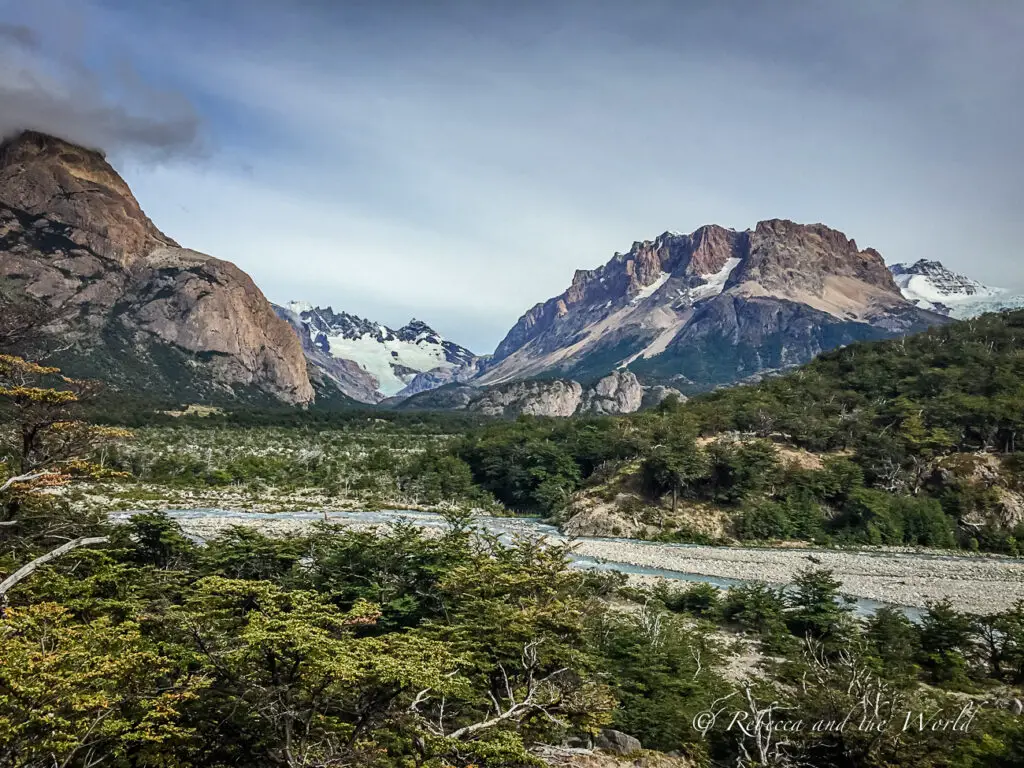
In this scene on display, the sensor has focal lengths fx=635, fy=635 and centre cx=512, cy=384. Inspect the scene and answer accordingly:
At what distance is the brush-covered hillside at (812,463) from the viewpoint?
50938 mm

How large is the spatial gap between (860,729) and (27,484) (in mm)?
16816

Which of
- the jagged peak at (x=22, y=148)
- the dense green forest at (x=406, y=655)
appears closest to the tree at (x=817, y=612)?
the dense green forest at (x=406, y=655)

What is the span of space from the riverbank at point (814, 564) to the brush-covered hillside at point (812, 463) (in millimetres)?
4642

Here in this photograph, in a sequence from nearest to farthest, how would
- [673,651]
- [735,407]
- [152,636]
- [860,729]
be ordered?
[860,729] < [152,636] < [673,651] < [735,407]

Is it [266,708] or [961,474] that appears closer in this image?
[266,708]

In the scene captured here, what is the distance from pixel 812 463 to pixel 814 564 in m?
20.1

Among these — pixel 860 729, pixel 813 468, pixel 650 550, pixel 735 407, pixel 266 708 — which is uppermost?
pixel 735 407

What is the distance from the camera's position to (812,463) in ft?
193

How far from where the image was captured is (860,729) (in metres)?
10.9

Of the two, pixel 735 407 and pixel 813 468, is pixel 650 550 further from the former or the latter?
pixel 735 407

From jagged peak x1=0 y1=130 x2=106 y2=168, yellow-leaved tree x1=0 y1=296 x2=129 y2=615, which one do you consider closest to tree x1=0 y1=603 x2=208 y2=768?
yellow-leaved tree x1=0 y1=296 x2=129 y2=615

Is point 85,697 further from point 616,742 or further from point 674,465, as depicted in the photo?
point 674,465

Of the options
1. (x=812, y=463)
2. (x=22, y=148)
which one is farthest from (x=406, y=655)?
(x=22, y=148)

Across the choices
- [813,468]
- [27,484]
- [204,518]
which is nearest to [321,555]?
[27,484]
